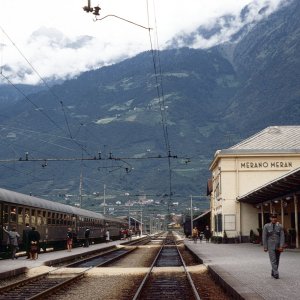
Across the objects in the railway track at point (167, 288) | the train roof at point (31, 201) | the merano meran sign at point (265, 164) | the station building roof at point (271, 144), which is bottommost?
the railway track at point (167, 288)

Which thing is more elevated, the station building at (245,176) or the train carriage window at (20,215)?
the station building at (245,176)

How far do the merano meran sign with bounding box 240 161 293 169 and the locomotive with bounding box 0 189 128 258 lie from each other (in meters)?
14.8

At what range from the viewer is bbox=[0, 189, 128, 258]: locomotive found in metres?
26.7

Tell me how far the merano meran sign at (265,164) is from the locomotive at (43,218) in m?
14.8

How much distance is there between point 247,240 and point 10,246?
95.9 ft

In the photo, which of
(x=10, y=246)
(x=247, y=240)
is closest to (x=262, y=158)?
(x=247, y=240)

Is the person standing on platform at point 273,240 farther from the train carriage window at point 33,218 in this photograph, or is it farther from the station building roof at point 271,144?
the station building roof at point 271,144

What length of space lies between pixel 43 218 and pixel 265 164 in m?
25.4

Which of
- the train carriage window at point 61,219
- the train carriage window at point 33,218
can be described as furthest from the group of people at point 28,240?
the train carriage window at point 61,219

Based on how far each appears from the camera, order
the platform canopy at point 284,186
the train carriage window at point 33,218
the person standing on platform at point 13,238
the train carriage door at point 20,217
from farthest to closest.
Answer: the train carriage window at point 33,218 < the train carriage door at point 20,217 < the platform canopy at point 284,186 < the person standing on platform at point 13,238

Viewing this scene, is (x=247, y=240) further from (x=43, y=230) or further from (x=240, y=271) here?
(x=240, y=271)

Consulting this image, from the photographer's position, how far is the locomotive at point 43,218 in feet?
87.5

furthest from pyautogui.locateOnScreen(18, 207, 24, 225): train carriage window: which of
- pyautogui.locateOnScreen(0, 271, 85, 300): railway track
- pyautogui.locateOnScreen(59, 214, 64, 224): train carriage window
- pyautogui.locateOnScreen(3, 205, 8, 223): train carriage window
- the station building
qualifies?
the station building

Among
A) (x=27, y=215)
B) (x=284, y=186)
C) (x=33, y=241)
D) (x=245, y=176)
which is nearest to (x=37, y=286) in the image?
(x=33, y=241)
